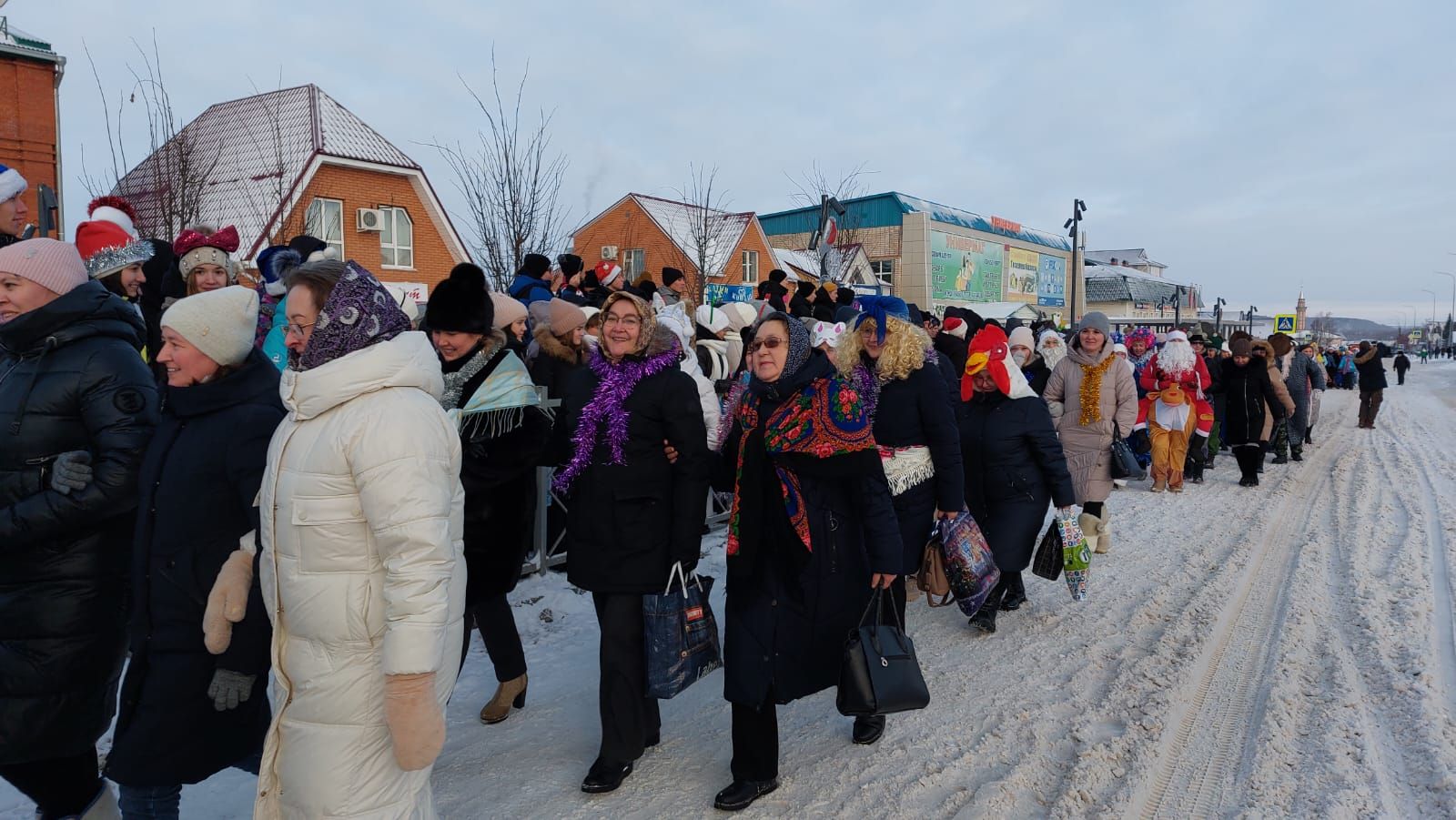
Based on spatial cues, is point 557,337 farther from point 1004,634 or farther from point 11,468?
point 1004,634

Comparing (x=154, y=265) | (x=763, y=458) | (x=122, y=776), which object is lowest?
(x=122, y=776)

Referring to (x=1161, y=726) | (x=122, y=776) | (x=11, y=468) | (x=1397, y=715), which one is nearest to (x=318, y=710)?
(x=122, y=776)

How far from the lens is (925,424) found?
15.2 feet

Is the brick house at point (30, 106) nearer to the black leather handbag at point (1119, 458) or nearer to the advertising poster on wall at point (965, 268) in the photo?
the black leather handbag at point (1119, 458)

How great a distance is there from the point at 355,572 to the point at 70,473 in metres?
1.11

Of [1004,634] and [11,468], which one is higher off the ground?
[11,468]

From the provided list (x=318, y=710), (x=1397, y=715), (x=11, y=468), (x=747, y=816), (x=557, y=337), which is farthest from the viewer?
(x=557, y=337)

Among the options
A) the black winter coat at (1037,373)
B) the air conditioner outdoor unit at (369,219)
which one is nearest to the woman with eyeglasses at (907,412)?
the black winter coat at (1037,373)

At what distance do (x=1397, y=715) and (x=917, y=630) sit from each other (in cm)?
253

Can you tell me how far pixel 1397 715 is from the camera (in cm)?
420

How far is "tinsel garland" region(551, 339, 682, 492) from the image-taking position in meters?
3.54

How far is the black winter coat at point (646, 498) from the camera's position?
11.5 feet

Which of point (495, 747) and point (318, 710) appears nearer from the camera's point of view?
point (318, 710)

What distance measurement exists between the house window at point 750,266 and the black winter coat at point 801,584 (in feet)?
107
